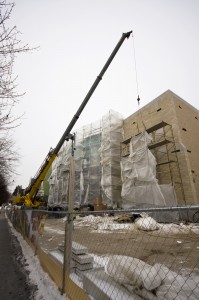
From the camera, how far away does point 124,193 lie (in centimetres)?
1524

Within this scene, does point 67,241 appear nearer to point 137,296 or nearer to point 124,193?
point 137,296

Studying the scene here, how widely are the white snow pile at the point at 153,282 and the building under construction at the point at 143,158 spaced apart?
7291 millimetres

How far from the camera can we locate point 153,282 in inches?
86.4

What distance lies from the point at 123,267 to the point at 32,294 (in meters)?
1.70

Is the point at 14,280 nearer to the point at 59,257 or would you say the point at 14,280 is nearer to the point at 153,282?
the point at 59,257

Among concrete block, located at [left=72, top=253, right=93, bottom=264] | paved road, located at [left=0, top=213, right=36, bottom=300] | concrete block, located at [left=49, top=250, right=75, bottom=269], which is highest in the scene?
concrete block, located at [left=72, top=253, right=93, bottom=264]

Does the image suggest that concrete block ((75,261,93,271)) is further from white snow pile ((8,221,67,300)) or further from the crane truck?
the crane truck

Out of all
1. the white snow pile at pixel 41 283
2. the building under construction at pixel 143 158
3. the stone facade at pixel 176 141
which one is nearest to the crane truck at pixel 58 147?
the building under construction at pixel 143 158

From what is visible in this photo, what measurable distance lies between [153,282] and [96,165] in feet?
61.7

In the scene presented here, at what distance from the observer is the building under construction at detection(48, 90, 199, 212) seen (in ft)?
45.0

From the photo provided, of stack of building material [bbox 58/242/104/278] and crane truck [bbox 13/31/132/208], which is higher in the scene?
crane truck [bbox 13/31/132/208]

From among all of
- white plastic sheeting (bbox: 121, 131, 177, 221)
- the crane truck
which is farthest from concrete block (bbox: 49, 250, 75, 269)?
white plastic sheeting (bbox: 121, 131, 177, 221)

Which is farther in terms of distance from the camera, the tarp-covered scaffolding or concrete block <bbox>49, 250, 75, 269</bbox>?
the tarp-covered scaffolding

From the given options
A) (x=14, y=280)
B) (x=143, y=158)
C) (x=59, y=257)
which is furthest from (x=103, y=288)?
(x=143, y=158)
